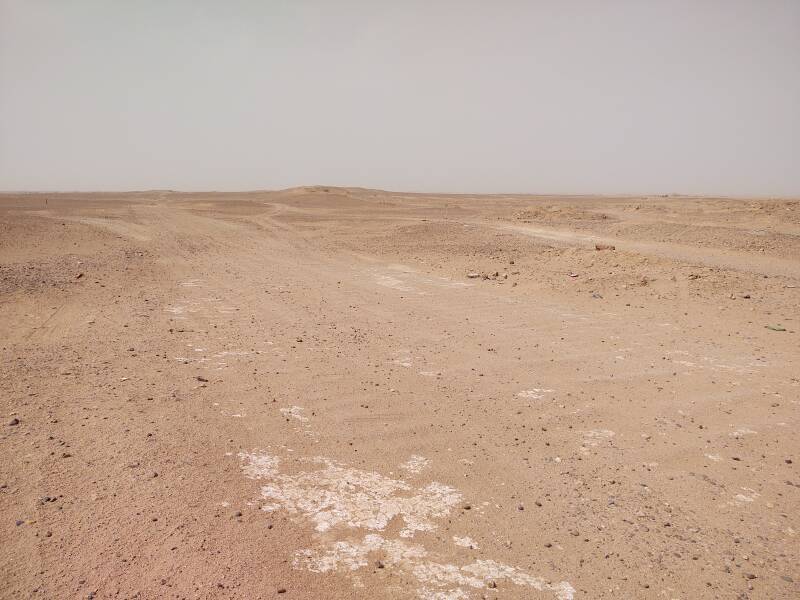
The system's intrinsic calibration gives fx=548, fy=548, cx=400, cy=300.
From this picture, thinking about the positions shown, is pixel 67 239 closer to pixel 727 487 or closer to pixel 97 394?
pixel 97 394

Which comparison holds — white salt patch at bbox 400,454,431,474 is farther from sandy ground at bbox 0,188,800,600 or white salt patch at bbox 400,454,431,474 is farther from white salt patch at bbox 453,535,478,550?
white salt patch at bbox 453,535,478,550

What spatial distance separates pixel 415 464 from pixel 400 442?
349 mm

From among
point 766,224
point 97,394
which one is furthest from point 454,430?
point 766,224

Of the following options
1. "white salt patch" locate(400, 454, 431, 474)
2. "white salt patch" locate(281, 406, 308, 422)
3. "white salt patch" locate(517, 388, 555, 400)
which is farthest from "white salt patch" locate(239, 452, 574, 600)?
"white salt patch" locate(517, 388, 555, 400)

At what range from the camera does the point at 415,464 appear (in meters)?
4.09

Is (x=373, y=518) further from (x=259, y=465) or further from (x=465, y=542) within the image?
(x=259, y=465)

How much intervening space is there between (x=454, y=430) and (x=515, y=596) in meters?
1.90

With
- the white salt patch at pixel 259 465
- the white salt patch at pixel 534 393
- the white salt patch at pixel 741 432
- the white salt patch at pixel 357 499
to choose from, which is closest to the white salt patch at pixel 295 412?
the white salt patch at pixel 259 465

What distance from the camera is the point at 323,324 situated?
26.2ft

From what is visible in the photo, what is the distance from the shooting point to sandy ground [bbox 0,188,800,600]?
2963 mm

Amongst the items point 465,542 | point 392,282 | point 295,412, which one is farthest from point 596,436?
point 392,282

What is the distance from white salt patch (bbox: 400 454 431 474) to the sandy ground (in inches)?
0.6

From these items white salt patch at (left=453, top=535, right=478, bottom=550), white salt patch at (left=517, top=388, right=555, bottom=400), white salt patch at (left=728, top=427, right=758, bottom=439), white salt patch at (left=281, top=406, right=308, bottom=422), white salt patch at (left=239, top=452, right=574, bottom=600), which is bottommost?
white salt patch at (left=453, top=535, right=478, bottom=550)

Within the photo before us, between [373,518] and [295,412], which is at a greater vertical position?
[295,412]
